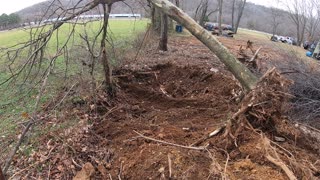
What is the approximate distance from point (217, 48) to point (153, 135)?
5.41 ft

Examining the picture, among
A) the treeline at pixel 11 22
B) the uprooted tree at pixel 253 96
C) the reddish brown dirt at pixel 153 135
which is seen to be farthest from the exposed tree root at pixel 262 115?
the treeline at pixel 11 22

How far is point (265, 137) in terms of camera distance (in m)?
3.83

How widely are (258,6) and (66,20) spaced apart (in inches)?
2393

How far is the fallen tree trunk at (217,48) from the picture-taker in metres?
4.71

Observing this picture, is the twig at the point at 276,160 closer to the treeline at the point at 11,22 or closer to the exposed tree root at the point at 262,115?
the exposed tree root at the point at 262,115

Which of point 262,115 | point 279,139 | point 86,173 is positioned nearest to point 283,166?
point 279,139

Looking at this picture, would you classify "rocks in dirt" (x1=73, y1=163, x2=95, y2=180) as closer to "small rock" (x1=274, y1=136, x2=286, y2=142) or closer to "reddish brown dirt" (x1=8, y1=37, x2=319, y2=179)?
"reddish brown dirt" (x1=8, y1=37, x2=319, y2=179)

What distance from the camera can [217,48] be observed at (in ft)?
16.1

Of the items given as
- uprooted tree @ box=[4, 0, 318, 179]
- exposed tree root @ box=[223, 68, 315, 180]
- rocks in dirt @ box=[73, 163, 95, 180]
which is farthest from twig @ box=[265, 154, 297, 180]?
rocks in dirt @ box=[73, 163, 95, 180]

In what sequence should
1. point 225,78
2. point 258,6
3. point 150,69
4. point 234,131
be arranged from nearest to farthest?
point 234,131 < point 225,78 < point 150,69 < point 258,6

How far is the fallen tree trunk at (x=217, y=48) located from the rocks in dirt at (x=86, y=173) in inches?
97.0

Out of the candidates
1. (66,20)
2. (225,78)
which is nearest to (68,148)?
(66,20)

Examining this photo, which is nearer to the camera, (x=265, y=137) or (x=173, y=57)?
(x=265, y=137)

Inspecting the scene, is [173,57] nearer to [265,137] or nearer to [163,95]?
[163,95]
